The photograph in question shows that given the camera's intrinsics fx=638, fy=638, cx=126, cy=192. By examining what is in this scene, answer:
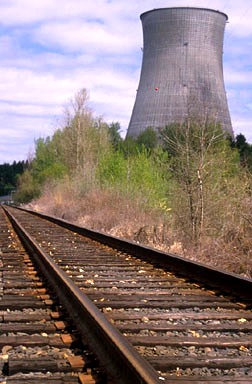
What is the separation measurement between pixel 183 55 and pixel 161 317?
39956mm

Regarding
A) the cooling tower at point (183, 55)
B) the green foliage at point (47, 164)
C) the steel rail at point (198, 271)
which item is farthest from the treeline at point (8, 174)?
the steel rail at point (198, 271)

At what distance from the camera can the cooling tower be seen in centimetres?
4247

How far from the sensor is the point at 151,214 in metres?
15.7

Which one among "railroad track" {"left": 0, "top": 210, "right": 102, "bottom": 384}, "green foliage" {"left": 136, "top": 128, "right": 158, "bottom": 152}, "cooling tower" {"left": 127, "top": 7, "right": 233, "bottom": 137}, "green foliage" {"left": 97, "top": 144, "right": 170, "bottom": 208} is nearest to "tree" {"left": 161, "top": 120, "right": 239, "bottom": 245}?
"green foliage" {"left": 97, "top": 144, "right": 170, "bottom": 208}

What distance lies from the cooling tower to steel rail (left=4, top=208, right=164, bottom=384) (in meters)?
37.0

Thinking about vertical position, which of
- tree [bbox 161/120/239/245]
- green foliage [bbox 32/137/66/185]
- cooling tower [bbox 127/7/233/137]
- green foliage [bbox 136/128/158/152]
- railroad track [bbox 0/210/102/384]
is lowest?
railroad track [bbox 0/210/102/384]

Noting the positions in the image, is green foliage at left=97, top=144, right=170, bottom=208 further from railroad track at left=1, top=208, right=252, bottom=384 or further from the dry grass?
railroad track at left=1, top=208, right=252, bottom=384

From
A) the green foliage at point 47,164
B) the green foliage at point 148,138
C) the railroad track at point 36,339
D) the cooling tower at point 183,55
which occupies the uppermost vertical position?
the cooling tower at point 183,55

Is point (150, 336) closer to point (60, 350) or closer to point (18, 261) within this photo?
point (60, 350)

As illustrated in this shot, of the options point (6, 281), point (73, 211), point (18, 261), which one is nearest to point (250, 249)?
point (18, 261)

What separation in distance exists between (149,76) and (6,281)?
4093 centimetres

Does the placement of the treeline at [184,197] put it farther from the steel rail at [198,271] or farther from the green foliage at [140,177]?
the steel rail at [198,271]

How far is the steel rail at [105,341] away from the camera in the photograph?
111 inches

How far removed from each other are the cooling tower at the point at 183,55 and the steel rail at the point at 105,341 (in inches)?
1456
